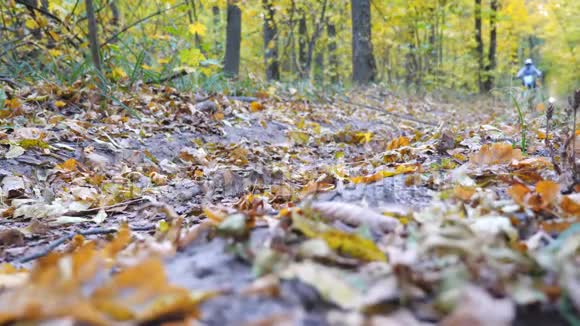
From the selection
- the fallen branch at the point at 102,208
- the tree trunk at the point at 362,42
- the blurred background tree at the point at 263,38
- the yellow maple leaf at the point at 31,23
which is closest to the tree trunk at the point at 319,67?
the blurred background tree at the point at 263,38

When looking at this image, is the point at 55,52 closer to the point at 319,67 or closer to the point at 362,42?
the point at 362,42

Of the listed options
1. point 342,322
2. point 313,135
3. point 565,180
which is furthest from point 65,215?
point 313,135

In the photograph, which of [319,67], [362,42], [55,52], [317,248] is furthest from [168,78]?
[319,67]

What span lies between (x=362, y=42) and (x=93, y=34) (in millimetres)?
7046

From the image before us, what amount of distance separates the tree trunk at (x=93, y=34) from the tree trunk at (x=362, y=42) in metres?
6.83

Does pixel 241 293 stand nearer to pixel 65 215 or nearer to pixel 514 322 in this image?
pixel 514 322

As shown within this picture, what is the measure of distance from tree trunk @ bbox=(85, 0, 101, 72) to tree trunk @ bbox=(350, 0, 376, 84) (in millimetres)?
6826

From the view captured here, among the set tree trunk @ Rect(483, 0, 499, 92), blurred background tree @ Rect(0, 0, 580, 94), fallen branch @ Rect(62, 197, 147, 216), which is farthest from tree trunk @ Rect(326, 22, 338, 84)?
fallen branch @ Rect(62, 197, 147, 216)

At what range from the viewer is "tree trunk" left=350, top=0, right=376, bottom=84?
9930 millimetres

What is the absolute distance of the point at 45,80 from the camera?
404cm

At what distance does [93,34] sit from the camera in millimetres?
4328

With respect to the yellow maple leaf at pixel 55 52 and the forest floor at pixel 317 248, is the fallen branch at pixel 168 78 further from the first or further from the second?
the forest floor at pixel 317 248

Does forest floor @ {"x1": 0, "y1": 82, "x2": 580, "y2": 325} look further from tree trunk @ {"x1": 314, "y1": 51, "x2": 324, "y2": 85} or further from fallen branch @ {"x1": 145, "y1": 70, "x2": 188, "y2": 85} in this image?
tree trunk @ {"x1": 314, "y1": 51, "x2": 324, "y2": 85}

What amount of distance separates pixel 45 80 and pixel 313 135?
272cm
